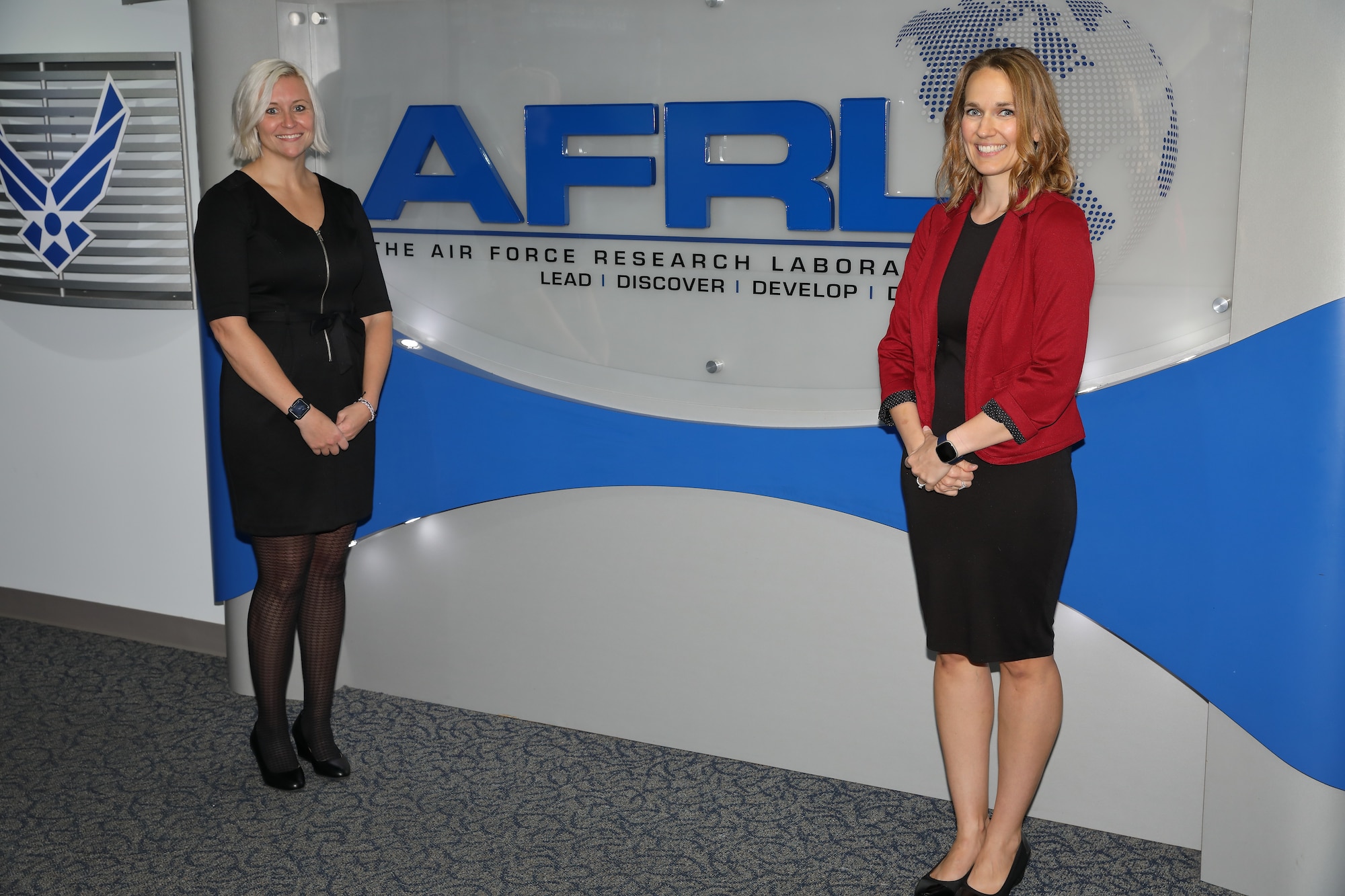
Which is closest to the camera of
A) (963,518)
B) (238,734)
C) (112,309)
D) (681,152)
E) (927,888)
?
(963,518)

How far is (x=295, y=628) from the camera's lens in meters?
3.04

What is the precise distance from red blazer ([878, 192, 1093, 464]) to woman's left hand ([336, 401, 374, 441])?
1346 millimetres

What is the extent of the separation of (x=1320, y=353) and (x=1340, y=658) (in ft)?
1.96

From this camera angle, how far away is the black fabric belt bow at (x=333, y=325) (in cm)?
278

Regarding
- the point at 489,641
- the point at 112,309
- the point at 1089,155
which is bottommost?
the point at 489,641

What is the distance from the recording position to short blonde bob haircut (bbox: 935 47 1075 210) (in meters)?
2.11

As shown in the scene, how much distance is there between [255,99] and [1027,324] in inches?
68.4

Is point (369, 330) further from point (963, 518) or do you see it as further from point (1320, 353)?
point (1320, 353)

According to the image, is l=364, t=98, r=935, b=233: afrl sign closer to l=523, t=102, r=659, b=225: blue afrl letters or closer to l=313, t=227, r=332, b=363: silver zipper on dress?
l=523, t=102, r=659, b=225: blue afrl letters

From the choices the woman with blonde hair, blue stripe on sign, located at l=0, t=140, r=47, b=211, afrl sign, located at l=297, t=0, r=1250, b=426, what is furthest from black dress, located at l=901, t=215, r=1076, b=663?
blue stripe on sign, located at l=0, t=140, r=47, b=211

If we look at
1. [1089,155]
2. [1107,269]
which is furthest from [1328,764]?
[1089,155]

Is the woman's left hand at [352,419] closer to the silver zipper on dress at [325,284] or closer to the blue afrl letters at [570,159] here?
the silver zipper on dress at [325,284]

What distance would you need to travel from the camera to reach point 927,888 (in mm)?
2434

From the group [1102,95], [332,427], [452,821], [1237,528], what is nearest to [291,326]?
[332,427]
